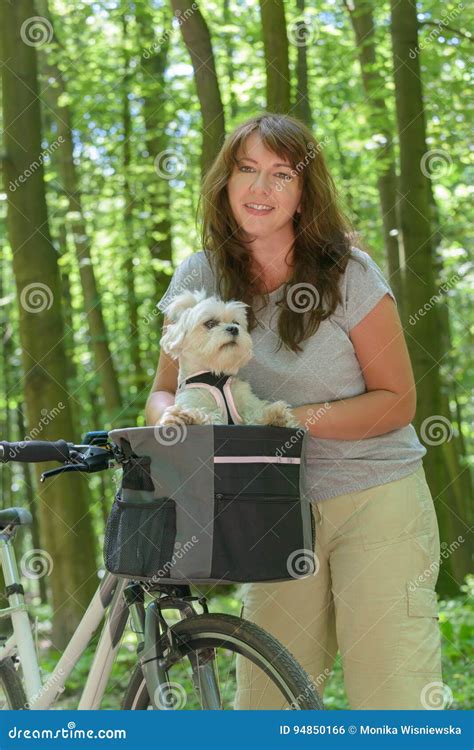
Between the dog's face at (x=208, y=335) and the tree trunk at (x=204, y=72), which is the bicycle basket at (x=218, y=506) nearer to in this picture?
the dog's face at (x=208, y=335)

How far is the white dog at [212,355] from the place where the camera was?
318cm

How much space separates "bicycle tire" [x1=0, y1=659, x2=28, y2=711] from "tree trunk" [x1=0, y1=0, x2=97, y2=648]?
4125mm

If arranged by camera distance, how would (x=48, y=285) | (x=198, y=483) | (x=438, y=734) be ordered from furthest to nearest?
(x=48, y=285) → (x=438, y=734) → (x=198, y=483)

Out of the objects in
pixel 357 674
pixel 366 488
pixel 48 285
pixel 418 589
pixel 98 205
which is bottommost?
pixel 357 674

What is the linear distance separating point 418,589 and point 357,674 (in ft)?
1.13

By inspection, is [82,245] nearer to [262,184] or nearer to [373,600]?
[262,184]

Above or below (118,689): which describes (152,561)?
above

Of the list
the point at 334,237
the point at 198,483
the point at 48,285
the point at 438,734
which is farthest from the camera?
the point at 48,285

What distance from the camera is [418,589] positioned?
3.15 metres

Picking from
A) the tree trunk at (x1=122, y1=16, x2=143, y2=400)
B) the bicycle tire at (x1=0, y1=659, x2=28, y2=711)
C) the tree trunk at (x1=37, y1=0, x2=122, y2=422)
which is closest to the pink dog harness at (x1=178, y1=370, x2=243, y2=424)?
the bicycle tire at (x1=0, y1=659, x2=28, y2=711)

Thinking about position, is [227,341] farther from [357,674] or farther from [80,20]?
[80,20]

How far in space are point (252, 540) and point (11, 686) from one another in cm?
129

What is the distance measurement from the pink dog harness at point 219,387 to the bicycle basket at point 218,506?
0.42 metres

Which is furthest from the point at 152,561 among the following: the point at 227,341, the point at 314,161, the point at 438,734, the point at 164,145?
the point at 164,145
